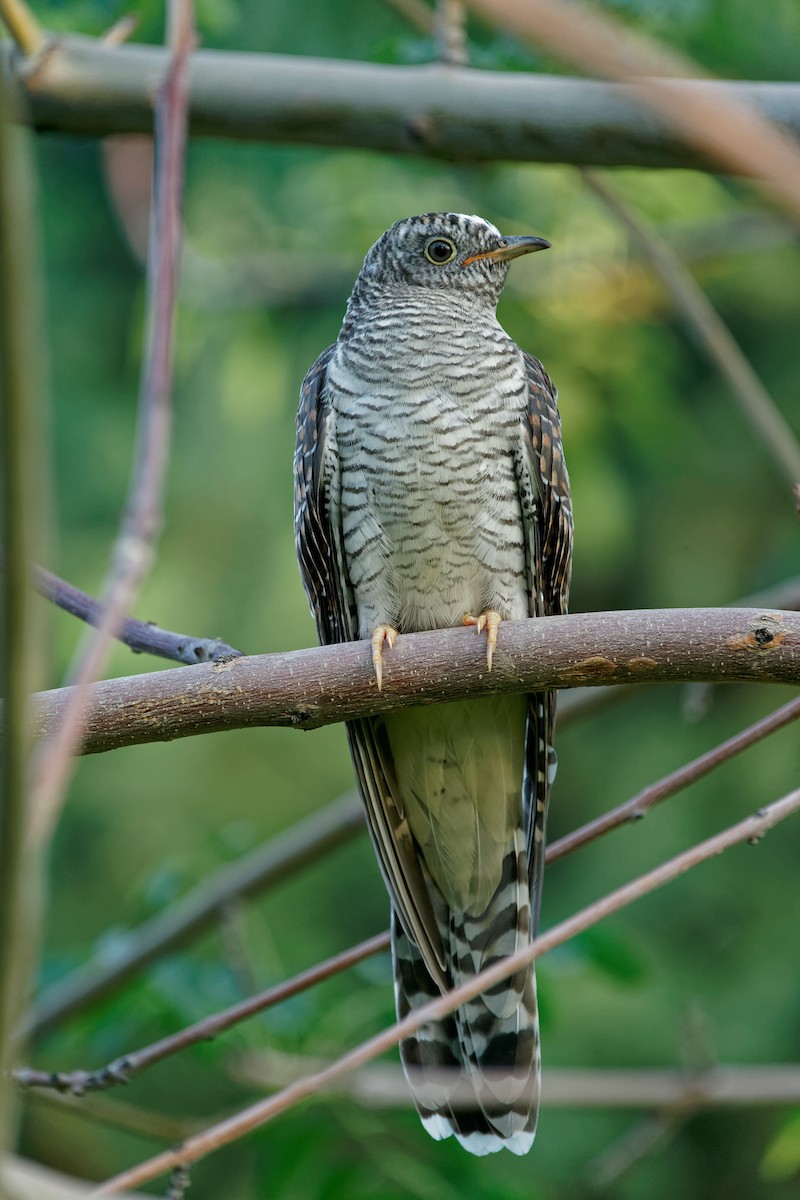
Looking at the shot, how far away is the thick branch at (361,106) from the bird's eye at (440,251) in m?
0.62

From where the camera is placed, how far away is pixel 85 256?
724 cm

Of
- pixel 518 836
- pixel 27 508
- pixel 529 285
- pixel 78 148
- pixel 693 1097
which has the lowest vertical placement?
pixel 693 1097

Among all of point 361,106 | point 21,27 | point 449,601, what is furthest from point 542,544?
point 21,27

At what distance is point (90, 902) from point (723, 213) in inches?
183

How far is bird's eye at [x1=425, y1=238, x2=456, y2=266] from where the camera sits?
3754 millimetres

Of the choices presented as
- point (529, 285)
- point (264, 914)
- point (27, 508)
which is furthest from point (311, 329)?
point (27, 508)

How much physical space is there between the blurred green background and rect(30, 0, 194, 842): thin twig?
102 inches

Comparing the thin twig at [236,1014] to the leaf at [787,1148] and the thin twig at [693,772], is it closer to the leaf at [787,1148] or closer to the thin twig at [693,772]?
the thin twig at [693,772]

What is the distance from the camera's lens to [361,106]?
10.1 feet

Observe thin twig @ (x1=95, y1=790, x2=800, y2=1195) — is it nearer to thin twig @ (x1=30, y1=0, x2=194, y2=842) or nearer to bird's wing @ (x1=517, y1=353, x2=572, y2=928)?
thin twig @ (x1=30, y1=0, x2=194, y2=842)

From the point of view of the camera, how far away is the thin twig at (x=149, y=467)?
88 centimetres

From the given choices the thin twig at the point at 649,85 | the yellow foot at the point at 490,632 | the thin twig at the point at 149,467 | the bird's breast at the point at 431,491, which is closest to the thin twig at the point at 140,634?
the yellow foot at the point at 490,632

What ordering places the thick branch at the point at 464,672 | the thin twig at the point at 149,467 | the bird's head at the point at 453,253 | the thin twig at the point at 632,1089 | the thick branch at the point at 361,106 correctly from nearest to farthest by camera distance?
the thin twig at the point at 149,467, the thick branch at the point at 464,672, the thin twig at the point at 632,1089, the thick branch at the point at 361,106, the bird's head at the point at 453,253

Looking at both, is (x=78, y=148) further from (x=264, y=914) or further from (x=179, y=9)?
(x=179, y=9)
